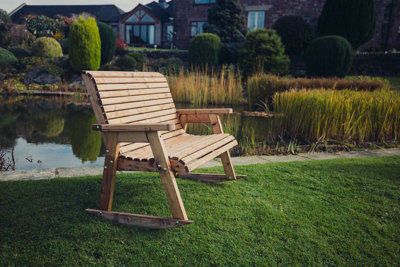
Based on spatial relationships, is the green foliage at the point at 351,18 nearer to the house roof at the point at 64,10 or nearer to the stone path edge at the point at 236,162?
the stone path edge at the point at 236,162

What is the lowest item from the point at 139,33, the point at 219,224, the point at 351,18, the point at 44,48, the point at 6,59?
the point at 219,224

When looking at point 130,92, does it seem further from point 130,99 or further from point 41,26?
point 41,26

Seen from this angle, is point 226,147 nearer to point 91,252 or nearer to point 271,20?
point 91,252

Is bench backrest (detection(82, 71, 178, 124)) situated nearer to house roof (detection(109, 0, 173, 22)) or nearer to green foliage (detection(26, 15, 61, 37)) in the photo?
green foliage (detection(26, 15, 61, 37))

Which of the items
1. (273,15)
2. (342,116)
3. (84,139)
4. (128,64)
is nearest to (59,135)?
(84,139)

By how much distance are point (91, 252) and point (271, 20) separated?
20.0 meters

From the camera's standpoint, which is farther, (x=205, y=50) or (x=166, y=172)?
(x=205, y=50)

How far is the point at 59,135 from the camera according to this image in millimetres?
5934

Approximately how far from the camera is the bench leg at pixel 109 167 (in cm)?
238

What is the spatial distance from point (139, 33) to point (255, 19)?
33.6 ft

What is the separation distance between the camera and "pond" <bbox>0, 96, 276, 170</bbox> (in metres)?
4.44

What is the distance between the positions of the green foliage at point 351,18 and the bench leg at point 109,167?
1482 centimetres

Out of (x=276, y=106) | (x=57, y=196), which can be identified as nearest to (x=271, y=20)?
(x=276, y=106)

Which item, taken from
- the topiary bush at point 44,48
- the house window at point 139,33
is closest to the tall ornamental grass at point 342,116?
the topiary bush at point 44,48
